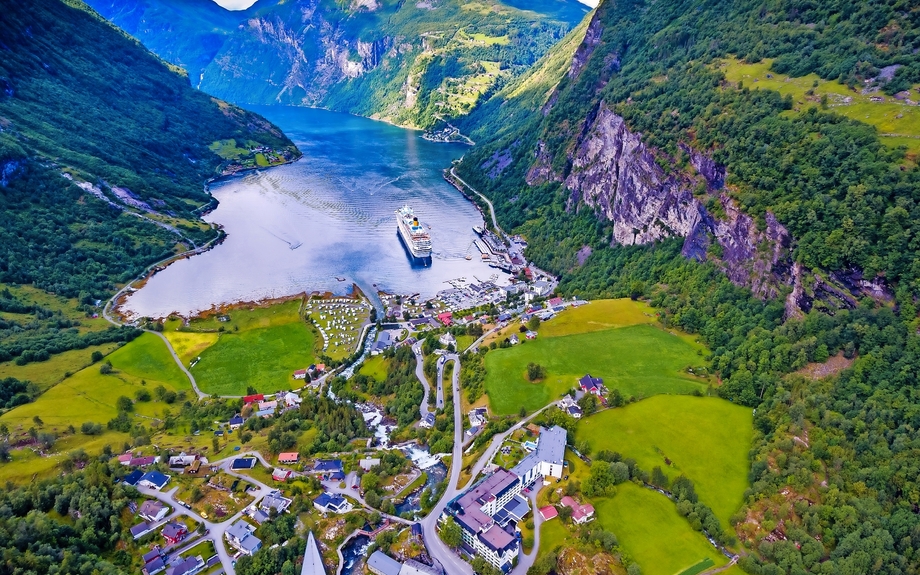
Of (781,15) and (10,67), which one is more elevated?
(781,15)

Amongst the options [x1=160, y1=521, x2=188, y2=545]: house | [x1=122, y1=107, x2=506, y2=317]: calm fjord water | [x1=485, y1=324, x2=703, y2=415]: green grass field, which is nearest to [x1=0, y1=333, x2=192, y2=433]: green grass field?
[x1=122, y1=107, x2=506, y2=317]: calm fjord water

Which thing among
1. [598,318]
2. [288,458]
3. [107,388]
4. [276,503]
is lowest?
[107,388]

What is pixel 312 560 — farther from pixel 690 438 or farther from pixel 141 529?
pixel 690 438

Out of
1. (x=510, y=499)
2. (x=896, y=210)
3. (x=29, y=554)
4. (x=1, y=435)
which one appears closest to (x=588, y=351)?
(x=510, y=499)

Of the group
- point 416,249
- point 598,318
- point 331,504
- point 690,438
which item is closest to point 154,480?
point 331,504

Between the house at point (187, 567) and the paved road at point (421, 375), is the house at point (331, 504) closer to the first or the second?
the house at point (187, 567)

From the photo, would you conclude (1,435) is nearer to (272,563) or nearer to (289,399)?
(289,399)

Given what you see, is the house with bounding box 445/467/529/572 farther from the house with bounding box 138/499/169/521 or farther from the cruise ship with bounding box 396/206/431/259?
the cruise ship with bounding box 396/206/431/259
